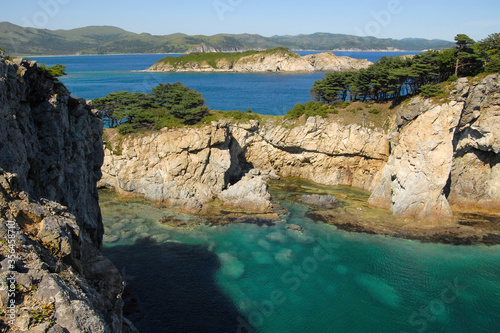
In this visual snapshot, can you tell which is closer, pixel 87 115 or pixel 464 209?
pixel 87 115

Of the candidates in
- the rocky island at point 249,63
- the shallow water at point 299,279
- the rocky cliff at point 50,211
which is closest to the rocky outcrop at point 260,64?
the rocky island at point 249,63

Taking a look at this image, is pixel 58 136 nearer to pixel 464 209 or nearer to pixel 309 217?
pixel 309 217

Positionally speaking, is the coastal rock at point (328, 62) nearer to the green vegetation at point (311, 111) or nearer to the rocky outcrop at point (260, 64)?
the rocky outcrop at point (260, 64)

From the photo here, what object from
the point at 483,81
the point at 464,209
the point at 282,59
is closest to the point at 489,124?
the point at 483,81

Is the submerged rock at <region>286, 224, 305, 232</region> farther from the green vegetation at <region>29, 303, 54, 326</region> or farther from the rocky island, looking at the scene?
the rocky island

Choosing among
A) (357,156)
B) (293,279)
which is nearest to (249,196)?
(293,279)

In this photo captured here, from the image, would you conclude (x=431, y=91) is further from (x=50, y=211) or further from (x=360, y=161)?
(x=50, y=211)

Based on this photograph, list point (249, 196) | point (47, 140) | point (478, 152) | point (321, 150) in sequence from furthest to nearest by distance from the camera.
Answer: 1. point (321, 150)
2. point (478, 152)
3. point (249, 196)
4. point (47, 140)

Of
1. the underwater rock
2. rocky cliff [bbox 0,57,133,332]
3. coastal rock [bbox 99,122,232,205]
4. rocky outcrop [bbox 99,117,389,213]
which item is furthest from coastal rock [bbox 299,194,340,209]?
rocky cliff [bbox 0,57,133,332]

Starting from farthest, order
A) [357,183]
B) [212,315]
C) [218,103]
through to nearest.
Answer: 1. [218,103]
2. [357,183]
3. [212,315]
